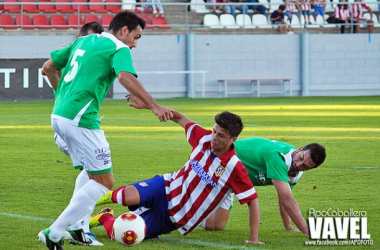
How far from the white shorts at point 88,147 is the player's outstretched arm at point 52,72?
0.73 m

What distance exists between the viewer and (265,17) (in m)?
33.2

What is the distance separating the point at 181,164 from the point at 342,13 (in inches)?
895

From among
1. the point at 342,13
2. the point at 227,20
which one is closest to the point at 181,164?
the point at 227,20

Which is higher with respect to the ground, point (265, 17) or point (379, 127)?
point (265, 17)

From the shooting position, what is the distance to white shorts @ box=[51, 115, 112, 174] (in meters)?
6.09

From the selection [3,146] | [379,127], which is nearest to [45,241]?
[3,146]

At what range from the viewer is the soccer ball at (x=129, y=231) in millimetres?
6332

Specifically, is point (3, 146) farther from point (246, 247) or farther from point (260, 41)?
point (260, 41)

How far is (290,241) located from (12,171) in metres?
5.42

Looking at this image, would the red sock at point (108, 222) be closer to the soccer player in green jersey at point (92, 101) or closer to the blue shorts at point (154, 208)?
the blue shorts at point (154, 208)

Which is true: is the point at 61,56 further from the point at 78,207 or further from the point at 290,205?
the point at 290,205

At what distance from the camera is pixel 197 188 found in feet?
21.8

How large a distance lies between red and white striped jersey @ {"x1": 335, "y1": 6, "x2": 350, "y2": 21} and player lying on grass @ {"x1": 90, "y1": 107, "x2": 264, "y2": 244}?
27.3 metres

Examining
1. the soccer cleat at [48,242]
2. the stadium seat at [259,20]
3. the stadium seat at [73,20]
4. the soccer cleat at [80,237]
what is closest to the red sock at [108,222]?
the soccer cleat at [80,237]
